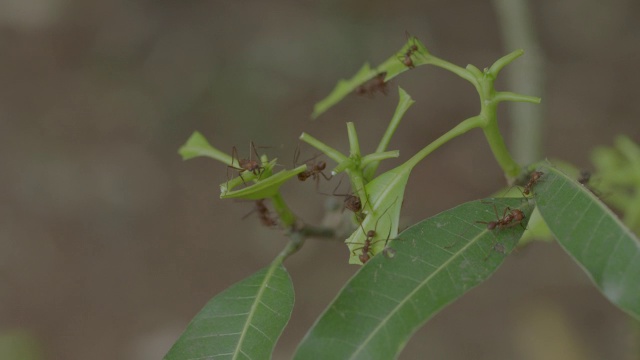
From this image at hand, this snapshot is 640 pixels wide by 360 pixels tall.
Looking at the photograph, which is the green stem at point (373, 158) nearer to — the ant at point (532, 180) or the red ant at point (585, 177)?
the ant at point (532, 180)

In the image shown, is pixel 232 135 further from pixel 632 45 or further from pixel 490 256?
pixel 490 256

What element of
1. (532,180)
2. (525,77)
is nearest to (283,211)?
(532,180)

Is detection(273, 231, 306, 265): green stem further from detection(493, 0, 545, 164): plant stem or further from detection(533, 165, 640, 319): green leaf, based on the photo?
detection(493, 0, 545, 164): plant stem

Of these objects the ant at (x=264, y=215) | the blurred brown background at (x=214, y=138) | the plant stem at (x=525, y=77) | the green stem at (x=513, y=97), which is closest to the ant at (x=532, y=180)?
the green stem at (x=513, y=97)

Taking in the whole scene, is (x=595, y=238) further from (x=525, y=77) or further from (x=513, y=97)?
(x=525, y=77)

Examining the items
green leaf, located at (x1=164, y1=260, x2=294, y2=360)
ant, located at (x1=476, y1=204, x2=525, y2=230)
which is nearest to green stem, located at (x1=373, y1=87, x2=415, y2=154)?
ant, located at (x1=476, y1=204, x2=525, y2=230)

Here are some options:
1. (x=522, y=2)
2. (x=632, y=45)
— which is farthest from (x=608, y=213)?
(x=632, y=45)
